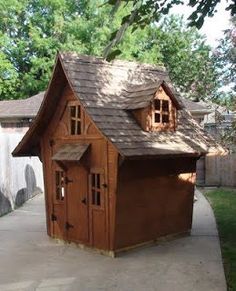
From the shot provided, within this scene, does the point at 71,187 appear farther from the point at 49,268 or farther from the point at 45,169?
the point at 49,268

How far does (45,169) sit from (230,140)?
21.9 ft

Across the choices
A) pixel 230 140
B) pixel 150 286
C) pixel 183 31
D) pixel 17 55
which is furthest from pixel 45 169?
pixel 183 31

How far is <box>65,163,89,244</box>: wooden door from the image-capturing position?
1002cm

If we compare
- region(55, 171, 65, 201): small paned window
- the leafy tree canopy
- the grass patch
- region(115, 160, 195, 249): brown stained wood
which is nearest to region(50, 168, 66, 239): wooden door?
region(55, 171, 65, 201): small paned window

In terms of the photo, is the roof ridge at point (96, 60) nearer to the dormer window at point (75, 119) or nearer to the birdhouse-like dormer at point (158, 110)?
the dormer window at point (75, 119)

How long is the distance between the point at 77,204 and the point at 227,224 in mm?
4466

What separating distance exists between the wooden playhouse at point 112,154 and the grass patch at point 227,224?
41.1 inches

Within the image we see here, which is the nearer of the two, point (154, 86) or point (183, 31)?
point (154, 86)

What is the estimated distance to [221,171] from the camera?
21703mm

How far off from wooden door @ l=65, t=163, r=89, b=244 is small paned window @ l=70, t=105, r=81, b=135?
0.70 m

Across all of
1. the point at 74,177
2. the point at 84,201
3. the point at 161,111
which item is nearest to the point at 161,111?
the point at 161,111

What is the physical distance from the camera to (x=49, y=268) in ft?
28.8

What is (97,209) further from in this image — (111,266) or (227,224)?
(227,224)

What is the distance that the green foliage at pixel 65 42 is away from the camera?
3431 centimetres
